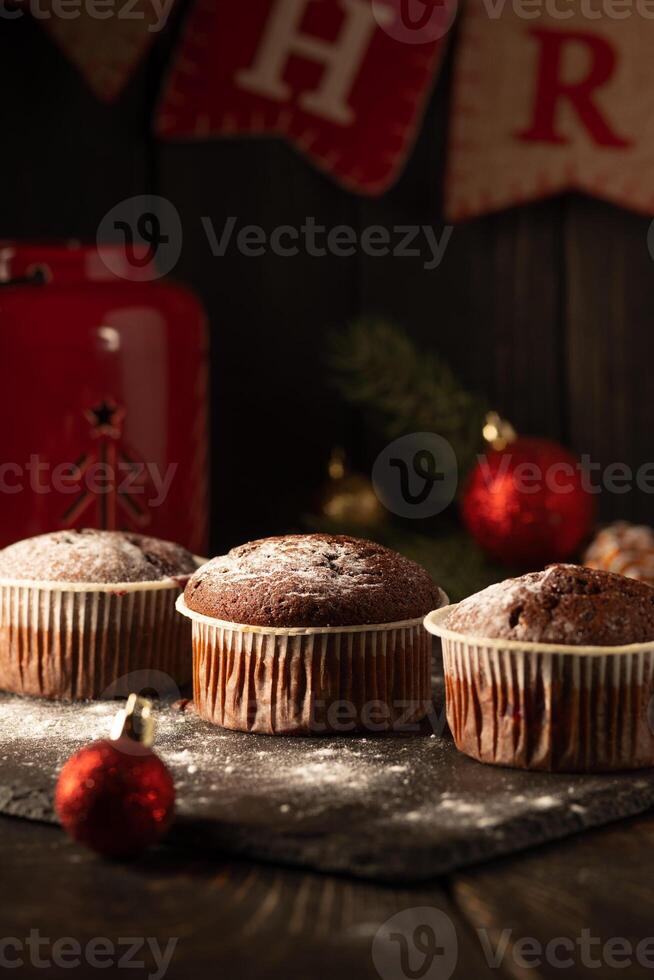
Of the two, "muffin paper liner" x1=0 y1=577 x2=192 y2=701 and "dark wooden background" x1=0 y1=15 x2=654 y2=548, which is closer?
"muffin paper liner" x1=0 y1=577 x2=192 y2=701

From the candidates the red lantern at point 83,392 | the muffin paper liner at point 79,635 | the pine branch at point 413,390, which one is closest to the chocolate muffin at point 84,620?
the muffin paper liner at point 79,635

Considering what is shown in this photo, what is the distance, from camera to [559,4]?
7.53 feet

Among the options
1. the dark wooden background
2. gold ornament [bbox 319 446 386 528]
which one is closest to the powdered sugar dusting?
gold ornament [bbox 319 446 386 528]

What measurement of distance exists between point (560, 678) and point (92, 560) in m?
0.62

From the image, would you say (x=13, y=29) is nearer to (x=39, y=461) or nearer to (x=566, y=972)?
(x=39, y=461)

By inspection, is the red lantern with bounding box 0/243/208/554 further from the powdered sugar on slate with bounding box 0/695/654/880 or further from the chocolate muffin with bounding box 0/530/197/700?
the powdered sugar on slate with bounding box 0/695/654/880

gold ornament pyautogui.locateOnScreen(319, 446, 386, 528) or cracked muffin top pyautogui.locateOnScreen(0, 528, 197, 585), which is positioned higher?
cracked muffin top pyautogui.locateOnScreen(0, 528, 197, 585)

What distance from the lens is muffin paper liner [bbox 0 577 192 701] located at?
1.57m

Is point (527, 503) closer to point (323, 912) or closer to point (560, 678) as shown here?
point (560, 678)

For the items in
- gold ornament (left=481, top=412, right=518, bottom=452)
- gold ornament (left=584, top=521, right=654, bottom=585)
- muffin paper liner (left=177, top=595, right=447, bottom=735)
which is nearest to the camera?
muffin paper liner (left=177, top=595, right=447, bottom=735)

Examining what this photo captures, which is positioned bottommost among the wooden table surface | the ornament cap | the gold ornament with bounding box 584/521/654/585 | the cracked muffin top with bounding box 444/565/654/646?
the gold ornament with bounding box 584/521/654/585

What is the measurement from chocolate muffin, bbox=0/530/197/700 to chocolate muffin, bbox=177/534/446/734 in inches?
5.6

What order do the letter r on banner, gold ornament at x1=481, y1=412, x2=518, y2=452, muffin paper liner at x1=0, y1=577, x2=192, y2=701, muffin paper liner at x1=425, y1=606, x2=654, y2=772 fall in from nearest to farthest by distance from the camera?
muffin paper liner at x1=425, y1=606, x2=654, y2=772, muffin paper liner at x1=0, y1=577, x2=192, y2=701, gold ornament at x1=481, y1=412, x2=518, y2=452, the letter r on banner

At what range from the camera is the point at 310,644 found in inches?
55.2
